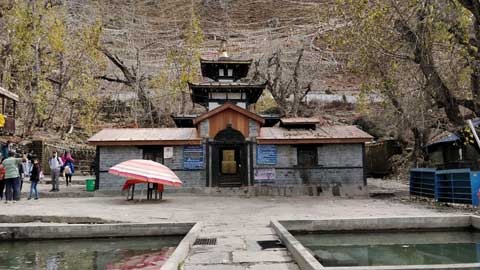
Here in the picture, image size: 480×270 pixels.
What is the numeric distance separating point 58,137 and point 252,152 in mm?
19212

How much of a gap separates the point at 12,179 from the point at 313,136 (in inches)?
472

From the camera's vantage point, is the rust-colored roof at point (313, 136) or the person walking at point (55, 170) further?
the rust-colored roof at point (313, 136)

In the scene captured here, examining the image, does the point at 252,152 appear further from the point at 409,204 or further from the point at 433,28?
the point at 433,28

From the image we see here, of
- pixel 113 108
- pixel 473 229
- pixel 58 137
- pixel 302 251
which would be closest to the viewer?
pixel 302 251

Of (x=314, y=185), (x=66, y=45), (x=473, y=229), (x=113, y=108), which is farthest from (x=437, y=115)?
(x=113, y=108)

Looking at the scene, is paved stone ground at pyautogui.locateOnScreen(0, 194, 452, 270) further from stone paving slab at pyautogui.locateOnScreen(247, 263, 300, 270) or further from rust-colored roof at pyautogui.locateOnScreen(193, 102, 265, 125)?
rust-colored roof at pyautogui.locateOnScreen(193, 102, 265, 125)

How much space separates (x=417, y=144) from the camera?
24.3 meters

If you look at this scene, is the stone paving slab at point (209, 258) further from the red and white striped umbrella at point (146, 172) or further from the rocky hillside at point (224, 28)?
the rocky hillside at point (224, 28)

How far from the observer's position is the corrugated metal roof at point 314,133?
18641mm

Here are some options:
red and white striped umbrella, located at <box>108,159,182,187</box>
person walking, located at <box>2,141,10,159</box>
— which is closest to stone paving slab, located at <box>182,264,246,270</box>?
red and white striped umbrella, located at <box>108,159,182,187</box>

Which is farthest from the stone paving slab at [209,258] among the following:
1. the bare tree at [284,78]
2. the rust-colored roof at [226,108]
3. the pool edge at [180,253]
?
the bare tree at [284,78]

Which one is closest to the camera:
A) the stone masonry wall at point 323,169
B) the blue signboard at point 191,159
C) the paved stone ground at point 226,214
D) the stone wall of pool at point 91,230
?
the paved stone ground at point 226,214

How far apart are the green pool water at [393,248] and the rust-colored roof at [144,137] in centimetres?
992

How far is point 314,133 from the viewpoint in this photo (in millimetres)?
19328
